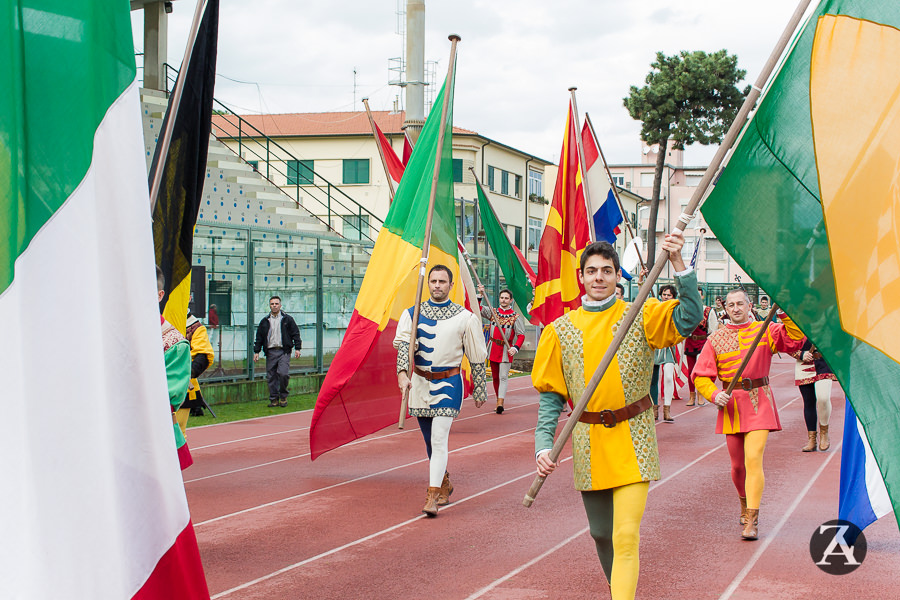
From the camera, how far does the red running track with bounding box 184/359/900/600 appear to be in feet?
19.5

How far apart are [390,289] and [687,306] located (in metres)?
5.48

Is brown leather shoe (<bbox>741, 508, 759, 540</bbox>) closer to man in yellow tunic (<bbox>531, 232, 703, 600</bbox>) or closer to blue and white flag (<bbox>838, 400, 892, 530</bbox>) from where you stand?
blue and white flag (<bbox>838, 400, 892, 530</bbox>)

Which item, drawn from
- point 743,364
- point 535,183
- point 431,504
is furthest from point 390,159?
point 535,183

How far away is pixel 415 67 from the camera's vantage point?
49.6ft

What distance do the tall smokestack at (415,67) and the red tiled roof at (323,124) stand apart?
36.6 metres

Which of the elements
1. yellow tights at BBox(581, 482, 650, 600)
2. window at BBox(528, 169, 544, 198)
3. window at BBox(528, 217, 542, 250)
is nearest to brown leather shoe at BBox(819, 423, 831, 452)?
yellow tights at BBox(581, 482, 650, 600)

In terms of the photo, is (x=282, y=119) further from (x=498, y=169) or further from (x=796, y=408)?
(x=796, y=408)

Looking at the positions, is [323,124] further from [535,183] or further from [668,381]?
[668,381]

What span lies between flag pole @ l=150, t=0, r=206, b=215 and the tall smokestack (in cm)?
952

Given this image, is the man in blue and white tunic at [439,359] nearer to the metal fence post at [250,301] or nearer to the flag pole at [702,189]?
the flag pole at [702,189]

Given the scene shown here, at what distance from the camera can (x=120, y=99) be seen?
2621 millimetres

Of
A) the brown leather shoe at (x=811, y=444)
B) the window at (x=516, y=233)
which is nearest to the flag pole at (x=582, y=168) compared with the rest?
the brown leather shoe at (x=811, y=444)

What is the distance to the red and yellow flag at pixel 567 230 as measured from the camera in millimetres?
12406

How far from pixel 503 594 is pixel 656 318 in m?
2.12
